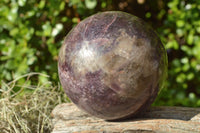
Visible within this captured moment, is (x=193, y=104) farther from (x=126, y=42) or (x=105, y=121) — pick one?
(x=126, y=42)

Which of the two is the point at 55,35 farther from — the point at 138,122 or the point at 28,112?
the point at 138,122

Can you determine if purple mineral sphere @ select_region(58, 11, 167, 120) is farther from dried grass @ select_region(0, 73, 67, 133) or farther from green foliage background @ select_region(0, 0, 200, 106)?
green foliage background @ select_region(0, 0, 200, 106)

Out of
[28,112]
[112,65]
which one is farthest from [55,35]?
[112,65]

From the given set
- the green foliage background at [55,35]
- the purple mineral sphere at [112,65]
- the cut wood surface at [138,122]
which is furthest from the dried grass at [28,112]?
the purple mineral sphere at [112,65]

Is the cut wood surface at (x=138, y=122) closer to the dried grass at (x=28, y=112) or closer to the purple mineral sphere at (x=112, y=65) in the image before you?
the purple mineral sphere at (x=112, y=65)

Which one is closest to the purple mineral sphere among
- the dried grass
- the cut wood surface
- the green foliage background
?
the cut wood surface
